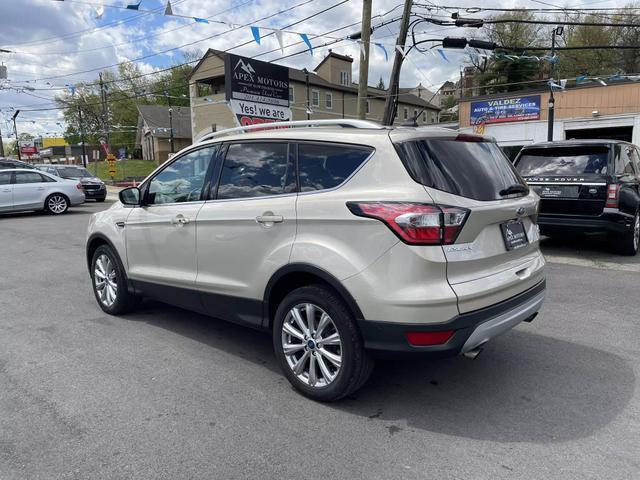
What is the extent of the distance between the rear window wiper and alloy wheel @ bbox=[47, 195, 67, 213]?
16.3 metres

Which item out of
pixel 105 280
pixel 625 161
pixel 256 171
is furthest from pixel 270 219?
pixel 625 161

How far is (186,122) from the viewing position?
62.7 metres

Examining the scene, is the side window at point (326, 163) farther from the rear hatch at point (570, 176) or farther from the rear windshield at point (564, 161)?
the rear windshield at point (564, 161)

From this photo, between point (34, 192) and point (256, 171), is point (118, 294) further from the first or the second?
point (34, 192)

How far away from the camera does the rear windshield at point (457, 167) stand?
307 cm

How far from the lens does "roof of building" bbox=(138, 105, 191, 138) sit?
5862 centimetres

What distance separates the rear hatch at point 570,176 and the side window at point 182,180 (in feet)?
18.8

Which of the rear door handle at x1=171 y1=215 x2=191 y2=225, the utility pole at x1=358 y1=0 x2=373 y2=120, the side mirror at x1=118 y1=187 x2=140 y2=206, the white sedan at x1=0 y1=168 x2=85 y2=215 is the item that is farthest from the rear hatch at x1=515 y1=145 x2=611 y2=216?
the white sedan at x1=0 y1=168 x2=85 y2=215

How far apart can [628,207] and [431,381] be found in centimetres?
571

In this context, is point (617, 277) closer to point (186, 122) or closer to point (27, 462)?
point (27, 462)

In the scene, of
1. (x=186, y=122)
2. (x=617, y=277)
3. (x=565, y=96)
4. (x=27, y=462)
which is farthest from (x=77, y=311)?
(x=186, y=122)

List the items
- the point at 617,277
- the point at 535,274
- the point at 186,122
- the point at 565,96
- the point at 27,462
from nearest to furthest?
1. the point at 27,462
2. the point at 535,274
3. the point at 617,277
4. the point at 565,96
5. the point at 186,122

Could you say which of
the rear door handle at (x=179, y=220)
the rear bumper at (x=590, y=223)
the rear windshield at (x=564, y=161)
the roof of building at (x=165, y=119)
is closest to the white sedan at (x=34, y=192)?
the rear door handle at (x=179, y=220)

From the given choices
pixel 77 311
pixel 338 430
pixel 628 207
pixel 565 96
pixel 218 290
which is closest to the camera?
pixel 338 430
